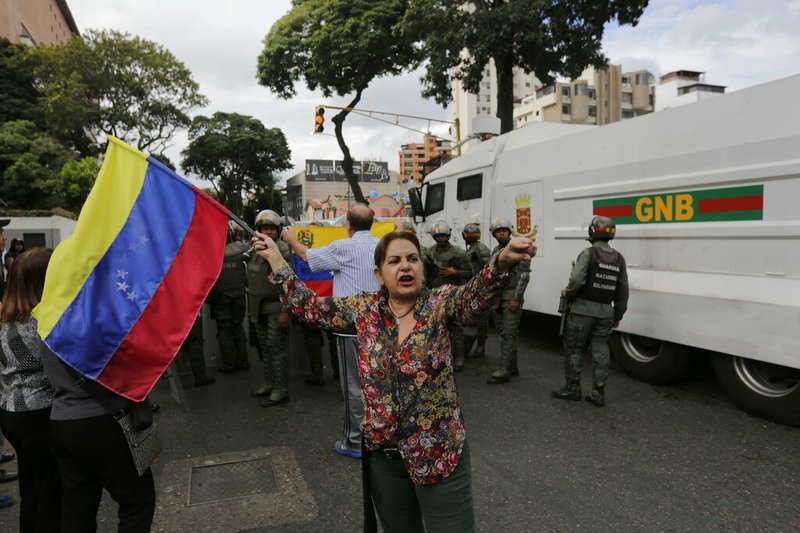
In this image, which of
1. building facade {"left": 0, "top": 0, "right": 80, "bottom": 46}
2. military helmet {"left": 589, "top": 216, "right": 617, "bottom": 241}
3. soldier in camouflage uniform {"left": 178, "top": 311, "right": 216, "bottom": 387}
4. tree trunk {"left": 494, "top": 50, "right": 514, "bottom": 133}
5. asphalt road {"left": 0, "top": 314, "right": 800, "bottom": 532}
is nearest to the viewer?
asphalt road {"left": 0, "top": 314, "right": 800, "bottom": 532}

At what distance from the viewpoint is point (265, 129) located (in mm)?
45375

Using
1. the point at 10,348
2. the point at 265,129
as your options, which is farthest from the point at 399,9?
the point at 265,129

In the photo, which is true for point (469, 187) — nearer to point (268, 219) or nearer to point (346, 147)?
point (268, 219)

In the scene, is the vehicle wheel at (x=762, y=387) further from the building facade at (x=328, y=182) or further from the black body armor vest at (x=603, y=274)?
the building facade at (x=328, y=182)

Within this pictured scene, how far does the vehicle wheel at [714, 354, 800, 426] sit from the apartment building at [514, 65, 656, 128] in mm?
74893

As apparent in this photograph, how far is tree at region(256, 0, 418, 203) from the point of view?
22.2 metres

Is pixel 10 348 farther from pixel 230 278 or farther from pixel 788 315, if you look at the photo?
pixel 788 315

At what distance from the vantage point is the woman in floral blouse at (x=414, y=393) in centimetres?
207

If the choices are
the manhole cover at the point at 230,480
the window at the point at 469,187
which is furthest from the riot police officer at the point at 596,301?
the window at the point at 469,187

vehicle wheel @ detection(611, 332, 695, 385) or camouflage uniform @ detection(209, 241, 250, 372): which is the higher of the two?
camouflage uniform @ detection(209, 241, 250, 372)

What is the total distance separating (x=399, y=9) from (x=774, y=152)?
67.4 feet

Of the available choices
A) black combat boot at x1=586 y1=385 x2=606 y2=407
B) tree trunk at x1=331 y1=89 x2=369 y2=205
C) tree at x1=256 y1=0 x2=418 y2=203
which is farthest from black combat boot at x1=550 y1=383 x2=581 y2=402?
tree trunk at x1=331 y1=89 x2=369 y2=205

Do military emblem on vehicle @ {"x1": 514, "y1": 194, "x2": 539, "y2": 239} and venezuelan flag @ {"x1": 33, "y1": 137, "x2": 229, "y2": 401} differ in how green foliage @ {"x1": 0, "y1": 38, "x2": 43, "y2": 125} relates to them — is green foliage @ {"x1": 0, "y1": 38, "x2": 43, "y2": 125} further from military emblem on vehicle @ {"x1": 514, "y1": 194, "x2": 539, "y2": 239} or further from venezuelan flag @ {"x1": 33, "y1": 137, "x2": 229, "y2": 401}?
venezuelan flag @ {"x1": 33, "y1": 137, "x2": 229, "y2": 401}

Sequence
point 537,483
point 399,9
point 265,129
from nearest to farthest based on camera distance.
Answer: point 537,483 → point 399,9 → point 265,129
